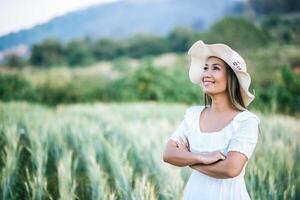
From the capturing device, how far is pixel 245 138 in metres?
1.60

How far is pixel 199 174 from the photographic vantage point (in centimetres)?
172

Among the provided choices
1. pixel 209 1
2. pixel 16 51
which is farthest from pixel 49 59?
pixel 209 1

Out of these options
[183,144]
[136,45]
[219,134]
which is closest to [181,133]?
[183,144]

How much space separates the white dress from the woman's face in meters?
0.12

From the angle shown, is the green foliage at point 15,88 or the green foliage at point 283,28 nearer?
the green foliage at point 283,28

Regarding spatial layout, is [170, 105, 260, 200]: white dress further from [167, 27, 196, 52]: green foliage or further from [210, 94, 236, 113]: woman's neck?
[167, 27, 196, 52]: green foliage

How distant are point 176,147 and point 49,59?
601 centimetres

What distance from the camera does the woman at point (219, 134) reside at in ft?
5.26

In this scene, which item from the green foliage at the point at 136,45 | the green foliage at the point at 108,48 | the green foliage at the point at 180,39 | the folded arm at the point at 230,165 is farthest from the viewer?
the green foliage at the point at 108,48

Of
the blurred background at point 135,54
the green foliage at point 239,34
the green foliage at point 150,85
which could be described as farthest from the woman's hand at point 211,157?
the green foliage at point 150,85

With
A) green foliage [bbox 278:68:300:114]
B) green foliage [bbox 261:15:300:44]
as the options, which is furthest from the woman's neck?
green foliage [bbox 261:15:300:44]

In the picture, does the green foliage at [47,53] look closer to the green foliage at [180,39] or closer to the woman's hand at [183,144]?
the green foliage at [180,39]

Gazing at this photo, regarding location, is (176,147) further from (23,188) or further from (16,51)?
(16,51)

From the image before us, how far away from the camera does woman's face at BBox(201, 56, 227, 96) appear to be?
1.73m
